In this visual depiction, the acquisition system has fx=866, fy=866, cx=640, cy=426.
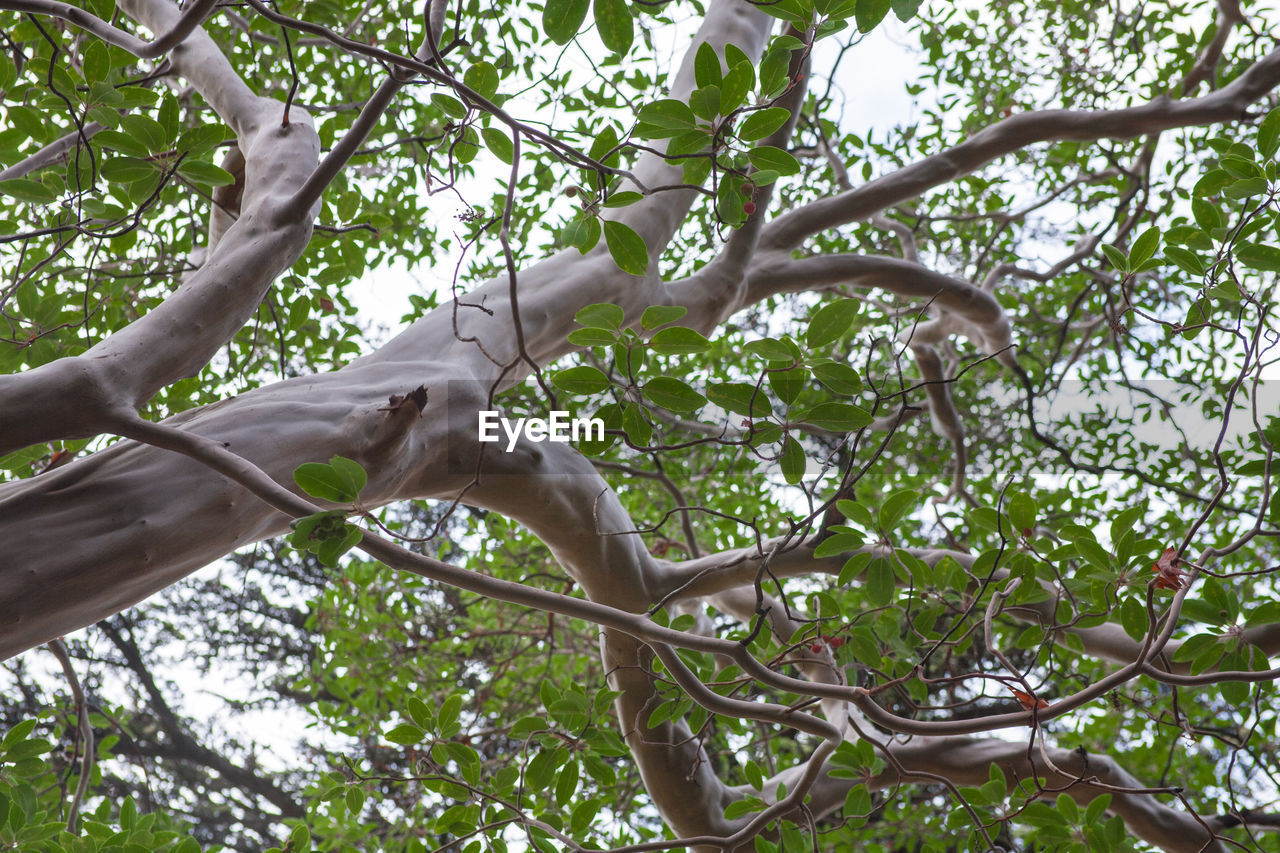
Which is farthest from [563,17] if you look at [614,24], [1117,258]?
[1117,258]

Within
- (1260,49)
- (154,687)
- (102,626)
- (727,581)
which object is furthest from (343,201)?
(154,687)

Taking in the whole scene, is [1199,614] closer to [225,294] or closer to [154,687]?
[225,294]

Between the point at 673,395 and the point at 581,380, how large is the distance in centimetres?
17

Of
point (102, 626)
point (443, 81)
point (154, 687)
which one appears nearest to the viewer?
point (443, 81)

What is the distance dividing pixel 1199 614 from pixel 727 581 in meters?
1.23

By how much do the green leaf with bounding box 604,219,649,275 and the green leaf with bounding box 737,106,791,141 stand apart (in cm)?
26

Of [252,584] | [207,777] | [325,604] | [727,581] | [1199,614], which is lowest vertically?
[1199,614]

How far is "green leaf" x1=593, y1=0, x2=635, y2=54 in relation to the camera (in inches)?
56.6

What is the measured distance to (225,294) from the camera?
1.64m

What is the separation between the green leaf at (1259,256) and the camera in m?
1.78

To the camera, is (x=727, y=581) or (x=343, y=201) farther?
(x=727, y=581)

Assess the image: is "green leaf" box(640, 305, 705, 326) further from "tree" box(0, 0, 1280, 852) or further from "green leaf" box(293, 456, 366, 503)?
"green leaf" box(293, 456, 366, 503)

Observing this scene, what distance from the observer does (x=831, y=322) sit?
1.50 meters

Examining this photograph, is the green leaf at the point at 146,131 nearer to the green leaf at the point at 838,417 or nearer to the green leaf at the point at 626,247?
the green leaf at the point at 626,247
